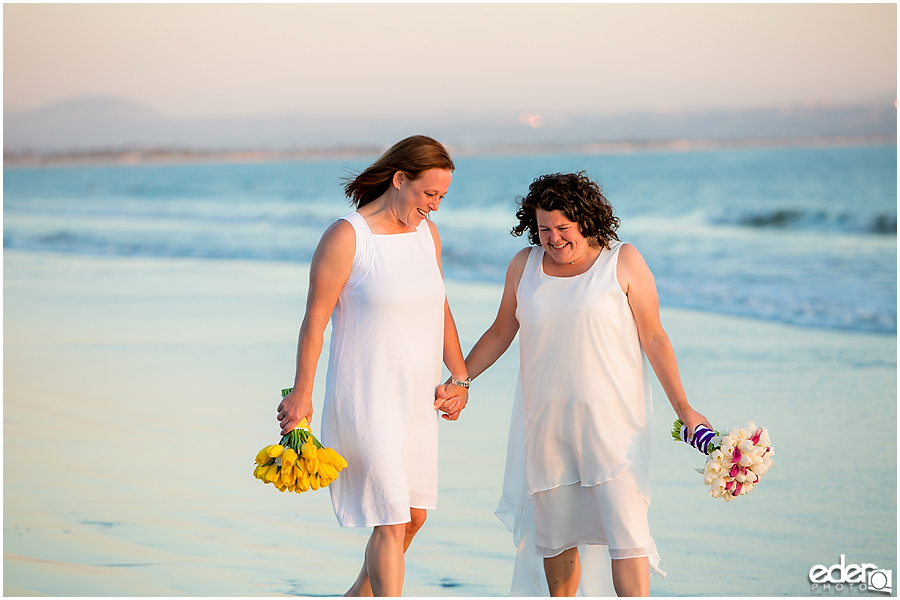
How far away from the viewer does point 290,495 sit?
4.77 m

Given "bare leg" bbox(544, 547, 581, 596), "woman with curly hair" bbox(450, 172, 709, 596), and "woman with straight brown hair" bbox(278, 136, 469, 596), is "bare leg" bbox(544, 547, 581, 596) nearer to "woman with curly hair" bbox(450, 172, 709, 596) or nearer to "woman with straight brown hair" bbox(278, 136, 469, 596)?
"woman with curly hair" bbox(450, 172, 709, 596)

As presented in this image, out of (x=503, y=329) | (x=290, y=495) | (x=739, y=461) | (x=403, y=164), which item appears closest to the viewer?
(x=739, y=461)

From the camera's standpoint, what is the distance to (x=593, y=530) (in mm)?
3141

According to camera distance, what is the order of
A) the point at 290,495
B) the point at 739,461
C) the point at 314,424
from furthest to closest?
1. the point at 314,424
2. the point at 290,495
3. the point at 739,461

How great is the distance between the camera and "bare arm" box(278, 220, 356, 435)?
9.87ft

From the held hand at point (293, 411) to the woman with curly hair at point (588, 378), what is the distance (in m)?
0.77

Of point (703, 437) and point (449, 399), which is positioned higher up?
point (449, 399)

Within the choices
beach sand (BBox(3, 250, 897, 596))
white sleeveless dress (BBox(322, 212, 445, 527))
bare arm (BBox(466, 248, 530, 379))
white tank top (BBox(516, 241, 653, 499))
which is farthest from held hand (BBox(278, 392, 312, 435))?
beach sand (BBox(3, 250, 897, 596))

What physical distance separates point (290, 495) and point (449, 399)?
184 cm

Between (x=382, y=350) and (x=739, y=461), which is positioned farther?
(x=382, y=350)

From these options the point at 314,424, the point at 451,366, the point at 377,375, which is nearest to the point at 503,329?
the point at 451,366

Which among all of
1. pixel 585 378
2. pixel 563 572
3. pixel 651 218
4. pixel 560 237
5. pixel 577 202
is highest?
pixel 651 218

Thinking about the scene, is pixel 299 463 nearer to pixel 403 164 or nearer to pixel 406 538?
pixel 406 538

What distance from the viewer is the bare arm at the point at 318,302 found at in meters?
3.01
